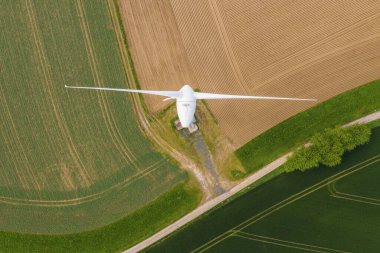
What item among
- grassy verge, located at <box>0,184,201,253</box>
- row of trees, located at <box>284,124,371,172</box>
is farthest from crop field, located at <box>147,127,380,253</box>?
grassy verge, located at <box>0,184,201,253</box>

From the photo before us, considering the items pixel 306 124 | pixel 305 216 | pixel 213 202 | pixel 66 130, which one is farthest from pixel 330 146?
pixel 66 130

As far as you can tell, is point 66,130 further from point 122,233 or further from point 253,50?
point 253,50

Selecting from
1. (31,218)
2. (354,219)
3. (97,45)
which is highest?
(97,45)

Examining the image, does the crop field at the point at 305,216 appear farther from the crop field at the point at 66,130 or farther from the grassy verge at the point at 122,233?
the crop field at the point at 66,130

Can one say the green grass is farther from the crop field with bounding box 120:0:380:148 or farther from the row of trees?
the row of trees

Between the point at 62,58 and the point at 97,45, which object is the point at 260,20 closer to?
the point at 97,45

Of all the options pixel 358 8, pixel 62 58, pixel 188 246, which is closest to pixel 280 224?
pixel 188 246
